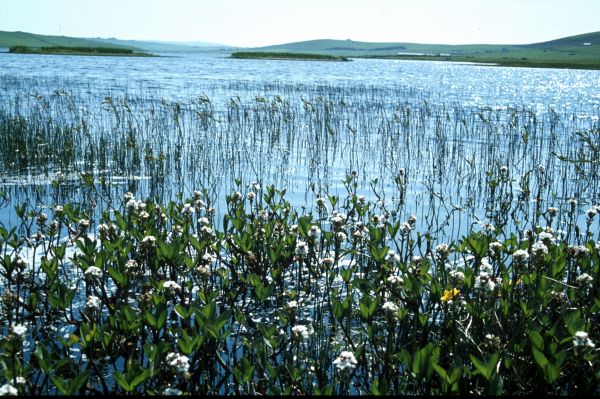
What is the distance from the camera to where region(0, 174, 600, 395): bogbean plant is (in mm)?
3898

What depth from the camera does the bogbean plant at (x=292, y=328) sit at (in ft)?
12.8

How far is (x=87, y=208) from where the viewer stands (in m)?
8.99

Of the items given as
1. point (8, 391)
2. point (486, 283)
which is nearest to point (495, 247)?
point (486, 283)

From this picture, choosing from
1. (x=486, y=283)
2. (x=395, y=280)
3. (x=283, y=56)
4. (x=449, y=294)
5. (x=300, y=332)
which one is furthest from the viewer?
(x=283, y=56)

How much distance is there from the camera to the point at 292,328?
4.08 meters

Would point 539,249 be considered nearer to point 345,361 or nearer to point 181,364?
point 345,361

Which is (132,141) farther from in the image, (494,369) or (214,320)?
(494,369)

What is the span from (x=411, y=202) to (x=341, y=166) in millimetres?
3203

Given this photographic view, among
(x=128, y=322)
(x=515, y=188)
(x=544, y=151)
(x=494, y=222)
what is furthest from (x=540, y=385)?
(x=544, y=151)

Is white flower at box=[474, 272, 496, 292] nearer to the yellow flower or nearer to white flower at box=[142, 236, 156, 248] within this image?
the yellow flower

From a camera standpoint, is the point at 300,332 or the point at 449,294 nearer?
the point at 300,332

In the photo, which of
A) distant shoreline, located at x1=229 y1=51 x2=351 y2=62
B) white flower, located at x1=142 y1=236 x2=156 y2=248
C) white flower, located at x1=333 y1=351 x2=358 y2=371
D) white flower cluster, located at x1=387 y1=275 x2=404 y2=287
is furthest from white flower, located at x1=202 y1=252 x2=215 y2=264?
distant shoreline, located at x1=229 y1=51 x2=351 y2=62

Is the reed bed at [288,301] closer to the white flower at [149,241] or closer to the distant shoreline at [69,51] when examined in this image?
the white flower at [149,241]

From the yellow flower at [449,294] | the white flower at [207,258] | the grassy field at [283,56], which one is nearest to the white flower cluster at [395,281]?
the yellow flower at [449,294]
